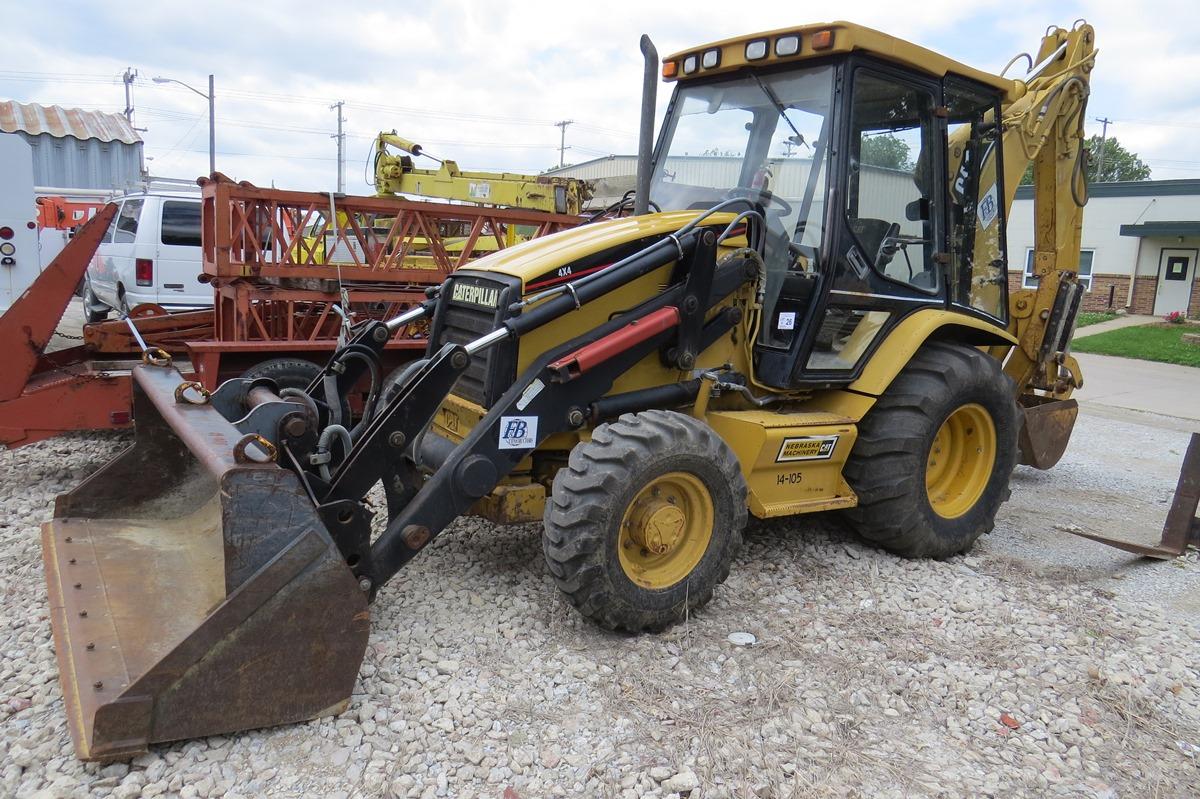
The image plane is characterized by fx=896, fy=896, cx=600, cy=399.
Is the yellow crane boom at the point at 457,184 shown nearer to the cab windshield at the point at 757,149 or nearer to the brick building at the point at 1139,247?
the cab windshield at the point at 757,149

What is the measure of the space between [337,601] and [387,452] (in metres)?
0.73

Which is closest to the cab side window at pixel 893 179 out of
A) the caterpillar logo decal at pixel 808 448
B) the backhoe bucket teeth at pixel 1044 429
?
the caterpillar logo decal at pixel 808 448

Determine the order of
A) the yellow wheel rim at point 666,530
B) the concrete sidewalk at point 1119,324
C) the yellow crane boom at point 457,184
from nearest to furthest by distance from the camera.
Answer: the yellow wheel rim at point 666,530
the yellow crane boom at point 457,184
the concrete sidewalk at point 1119,324

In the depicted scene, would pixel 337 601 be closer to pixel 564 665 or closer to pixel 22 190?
pixel 564 665

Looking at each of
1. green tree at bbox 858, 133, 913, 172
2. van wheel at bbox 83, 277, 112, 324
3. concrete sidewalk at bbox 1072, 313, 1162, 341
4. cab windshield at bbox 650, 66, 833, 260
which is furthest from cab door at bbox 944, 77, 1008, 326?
concrete sidewalk at bbox 1072, 313, 1162, 341

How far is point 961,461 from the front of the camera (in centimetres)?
517

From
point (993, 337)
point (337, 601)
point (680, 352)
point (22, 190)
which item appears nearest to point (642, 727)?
point (337, 601)

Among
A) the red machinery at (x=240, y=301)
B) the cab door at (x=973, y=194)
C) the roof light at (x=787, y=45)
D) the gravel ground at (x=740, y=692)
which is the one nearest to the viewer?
the gravel ground at (x=740, y=692)

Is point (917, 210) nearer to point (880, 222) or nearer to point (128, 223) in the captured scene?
point (880, 222)

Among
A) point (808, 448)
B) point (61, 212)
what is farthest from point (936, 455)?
point (61, 212)

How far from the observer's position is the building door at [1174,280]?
23781 mm

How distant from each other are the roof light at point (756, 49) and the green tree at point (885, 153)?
661 mm

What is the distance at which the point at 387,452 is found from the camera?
139 inches

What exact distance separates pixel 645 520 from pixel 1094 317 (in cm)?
2411
